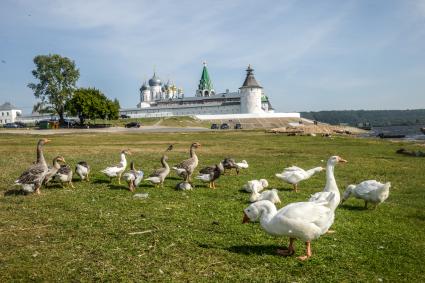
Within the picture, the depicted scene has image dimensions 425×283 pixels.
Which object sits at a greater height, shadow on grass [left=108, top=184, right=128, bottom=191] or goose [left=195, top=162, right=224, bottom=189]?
goose [left=195, top=162, right=224, bottom=189]

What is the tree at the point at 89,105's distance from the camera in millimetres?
83875

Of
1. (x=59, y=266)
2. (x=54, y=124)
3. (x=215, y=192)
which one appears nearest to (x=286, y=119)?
(x=54, y=124)

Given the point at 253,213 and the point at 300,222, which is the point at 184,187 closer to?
the point at 253,213

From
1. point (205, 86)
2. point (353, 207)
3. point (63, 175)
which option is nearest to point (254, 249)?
point (353, 207)

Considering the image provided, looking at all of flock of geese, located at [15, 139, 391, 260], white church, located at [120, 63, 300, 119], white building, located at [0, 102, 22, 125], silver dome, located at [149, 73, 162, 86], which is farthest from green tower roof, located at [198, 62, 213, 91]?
flock of geese, located at [15, 139, 391, 260]

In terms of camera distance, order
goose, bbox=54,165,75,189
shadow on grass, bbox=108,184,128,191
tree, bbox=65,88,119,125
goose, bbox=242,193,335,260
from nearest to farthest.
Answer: goose, bbox=242,193,335,260 < goose, bbox=54,165,75,189 < shadow on grass, bbox=108,184,128,191 < tree, bbox=65,88,119,125

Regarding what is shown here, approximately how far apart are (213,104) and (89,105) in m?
69.9

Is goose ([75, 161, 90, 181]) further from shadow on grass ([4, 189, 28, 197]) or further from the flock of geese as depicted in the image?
shadow on grass ([4, 189, 28, 197])

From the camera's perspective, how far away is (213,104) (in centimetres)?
14875

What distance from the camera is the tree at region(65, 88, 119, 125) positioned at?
275ft

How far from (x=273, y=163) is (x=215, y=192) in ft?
32.0

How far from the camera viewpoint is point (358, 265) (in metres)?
7.51

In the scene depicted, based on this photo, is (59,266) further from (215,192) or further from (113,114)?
(113,114)

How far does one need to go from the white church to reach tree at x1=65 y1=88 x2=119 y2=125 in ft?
133
